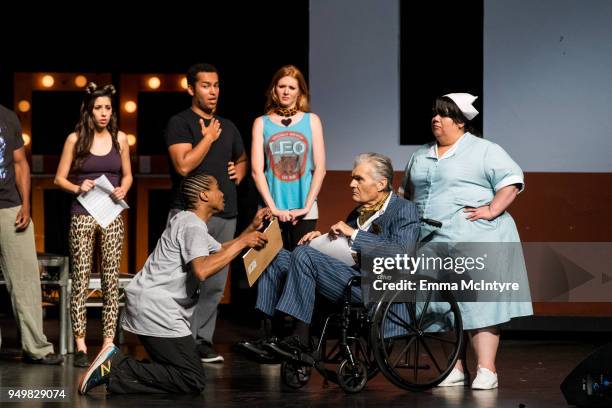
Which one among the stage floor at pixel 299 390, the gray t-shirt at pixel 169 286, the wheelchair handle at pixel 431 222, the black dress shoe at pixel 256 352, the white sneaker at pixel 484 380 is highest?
the wheelchair handle at pixel 431 222

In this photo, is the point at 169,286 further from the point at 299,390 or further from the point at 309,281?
the point at 299,390

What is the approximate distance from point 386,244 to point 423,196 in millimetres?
496

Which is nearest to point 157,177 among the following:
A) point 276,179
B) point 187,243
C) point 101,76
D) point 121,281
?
point 101,76

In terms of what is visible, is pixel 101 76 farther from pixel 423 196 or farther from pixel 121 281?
pixel 423 196

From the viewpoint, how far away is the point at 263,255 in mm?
6180

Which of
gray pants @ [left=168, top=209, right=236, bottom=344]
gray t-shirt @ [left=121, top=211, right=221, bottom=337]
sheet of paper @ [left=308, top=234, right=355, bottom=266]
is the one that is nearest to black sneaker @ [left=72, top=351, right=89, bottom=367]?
gray pants @ [left=168, top=209, right=236, bottom=344]

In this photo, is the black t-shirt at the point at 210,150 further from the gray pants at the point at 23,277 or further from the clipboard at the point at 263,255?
the clipboard at the point at 263,255

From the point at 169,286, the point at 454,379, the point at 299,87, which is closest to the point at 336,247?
the point at 169,286

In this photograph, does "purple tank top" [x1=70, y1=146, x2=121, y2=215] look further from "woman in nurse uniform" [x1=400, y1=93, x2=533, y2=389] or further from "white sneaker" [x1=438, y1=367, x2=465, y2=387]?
"white sneaker" [x1=438, y1=367, x2=465, y2=387]

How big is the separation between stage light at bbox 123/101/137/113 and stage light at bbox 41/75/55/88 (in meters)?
0.61

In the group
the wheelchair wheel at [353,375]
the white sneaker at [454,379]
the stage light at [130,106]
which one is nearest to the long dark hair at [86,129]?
the wheelchair wheel at [353,375]

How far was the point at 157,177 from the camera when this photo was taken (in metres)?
10.3

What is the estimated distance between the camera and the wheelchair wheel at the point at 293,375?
6.30 m

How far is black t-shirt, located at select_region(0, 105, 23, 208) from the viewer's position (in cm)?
703
